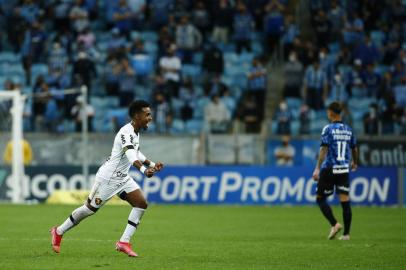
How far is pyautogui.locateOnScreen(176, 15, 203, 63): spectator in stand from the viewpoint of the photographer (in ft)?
112

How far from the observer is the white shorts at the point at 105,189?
13.8 meters

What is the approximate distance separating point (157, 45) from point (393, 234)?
18241mm

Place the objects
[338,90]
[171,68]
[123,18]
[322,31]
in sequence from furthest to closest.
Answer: [123,18] → [322,31] → [171,68] → [338,90]

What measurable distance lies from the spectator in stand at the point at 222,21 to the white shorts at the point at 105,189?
21.5 meters

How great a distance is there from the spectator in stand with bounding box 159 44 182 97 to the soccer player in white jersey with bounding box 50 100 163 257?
18.5 metres

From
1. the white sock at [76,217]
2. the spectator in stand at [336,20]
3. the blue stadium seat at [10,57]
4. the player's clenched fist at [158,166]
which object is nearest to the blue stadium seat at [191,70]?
the spectator in stand at [336,20]

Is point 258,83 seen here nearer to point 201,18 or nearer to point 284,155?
point 284,155

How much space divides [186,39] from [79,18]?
4.18 meters

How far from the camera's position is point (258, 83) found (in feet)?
106

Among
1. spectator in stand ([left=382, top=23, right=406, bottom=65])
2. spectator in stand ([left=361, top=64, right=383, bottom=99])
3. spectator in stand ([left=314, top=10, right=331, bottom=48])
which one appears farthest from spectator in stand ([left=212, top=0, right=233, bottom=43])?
spectator in stand ([left=382, top=23, right=406, bottom=65])

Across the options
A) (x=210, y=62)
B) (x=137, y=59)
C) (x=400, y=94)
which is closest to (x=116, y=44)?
(x=137, y=59)

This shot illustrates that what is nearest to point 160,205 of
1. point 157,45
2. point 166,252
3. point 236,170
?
point 236,170

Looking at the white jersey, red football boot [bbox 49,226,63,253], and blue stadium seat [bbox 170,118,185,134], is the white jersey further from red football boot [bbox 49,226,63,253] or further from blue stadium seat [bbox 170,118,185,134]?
blue stadium seat [bbox 170,118,185,134]

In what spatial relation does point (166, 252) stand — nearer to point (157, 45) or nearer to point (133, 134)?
point (133, 134)
